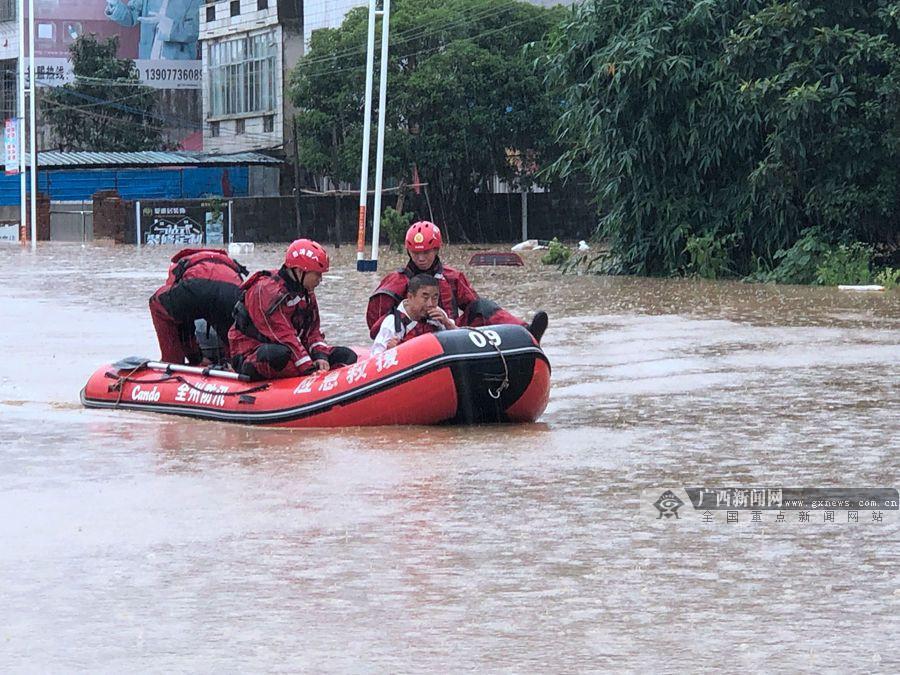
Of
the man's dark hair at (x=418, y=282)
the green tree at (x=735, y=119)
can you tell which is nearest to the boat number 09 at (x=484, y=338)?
the man's dark hair at (x=418, y=282)

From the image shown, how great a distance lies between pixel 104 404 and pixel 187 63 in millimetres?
59200

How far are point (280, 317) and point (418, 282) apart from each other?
0.96 meters

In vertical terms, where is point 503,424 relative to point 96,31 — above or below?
below

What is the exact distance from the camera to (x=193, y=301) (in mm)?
12922

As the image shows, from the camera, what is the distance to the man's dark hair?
37.8 ft

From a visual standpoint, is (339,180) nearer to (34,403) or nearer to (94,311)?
(94,311)

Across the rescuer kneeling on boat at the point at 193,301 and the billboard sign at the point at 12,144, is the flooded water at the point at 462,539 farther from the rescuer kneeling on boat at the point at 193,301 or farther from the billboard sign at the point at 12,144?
the billboard sign at the point at 12,144

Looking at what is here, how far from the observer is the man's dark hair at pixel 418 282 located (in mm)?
11516

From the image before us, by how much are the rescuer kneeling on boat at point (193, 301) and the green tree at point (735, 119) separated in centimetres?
1653

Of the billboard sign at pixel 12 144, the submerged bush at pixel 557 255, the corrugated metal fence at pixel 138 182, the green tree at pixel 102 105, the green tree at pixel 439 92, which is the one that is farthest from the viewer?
the green tree at pixel 102 105

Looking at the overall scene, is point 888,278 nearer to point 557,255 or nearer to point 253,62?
point 557,255

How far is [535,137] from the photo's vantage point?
52.7 m

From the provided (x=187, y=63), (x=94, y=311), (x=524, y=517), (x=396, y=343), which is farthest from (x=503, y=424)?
(x=187, y=63)

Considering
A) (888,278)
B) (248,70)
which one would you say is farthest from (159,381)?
(248,70)
